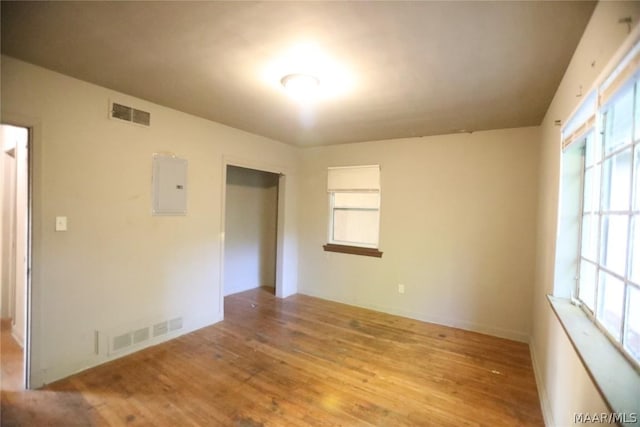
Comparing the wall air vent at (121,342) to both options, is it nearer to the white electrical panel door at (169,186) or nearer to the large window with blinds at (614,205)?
the white electrical panel door at (169,186)

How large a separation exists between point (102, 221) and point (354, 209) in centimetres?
323

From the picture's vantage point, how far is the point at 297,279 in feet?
17.1

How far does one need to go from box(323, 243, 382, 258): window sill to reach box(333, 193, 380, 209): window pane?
2.11ft

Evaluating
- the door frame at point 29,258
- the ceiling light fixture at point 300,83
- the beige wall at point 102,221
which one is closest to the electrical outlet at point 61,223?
the beige wall at point 102,221

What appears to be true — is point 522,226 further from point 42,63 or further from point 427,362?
point 42,63


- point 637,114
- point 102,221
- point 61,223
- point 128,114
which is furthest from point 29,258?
point 637,114

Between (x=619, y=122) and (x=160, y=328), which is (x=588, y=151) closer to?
(x=619, y=122)

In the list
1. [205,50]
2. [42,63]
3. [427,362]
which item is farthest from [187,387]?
[42,63]

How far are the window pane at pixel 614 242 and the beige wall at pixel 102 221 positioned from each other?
3.52m

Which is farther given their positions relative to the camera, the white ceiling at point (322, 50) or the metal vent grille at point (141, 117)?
the metal vent grille at point (141, 117)

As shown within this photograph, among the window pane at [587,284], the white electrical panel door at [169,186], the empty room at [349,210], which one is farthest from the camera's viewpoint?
the white electrical panel door at [169,186]

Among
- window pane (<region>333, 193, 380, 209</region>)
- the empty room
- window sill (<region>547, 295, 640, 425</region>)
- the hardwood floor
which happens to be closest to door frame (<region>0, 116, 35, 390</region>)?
the empty room

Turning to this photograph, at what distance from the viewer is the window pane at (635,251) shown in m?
1.14

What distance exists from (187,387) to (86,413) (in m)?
0.65
